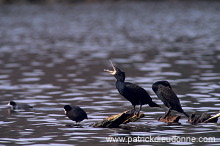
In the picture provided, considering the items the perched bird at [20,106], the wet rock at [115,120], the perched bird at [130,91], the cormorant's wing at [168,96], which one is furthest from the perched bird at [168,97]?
the perched bird at [20,106]

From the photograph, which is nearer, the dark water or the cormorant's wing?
the dark water

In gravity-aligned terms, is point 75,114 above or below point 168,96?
below

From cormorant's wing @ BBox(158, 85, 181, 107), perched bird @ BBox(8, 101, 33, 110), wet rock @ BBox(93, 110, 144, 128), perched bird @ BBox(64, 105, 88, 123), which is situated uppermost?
perched bird @ BBox(8, 101, 33, 110)

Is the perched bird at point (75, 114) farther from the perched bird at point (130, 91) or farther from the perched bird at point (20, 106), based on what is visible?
the perched bird at point (20, 106)

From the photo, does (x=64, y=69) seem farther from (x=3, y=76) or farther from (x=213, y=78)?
(x=213, y=78)

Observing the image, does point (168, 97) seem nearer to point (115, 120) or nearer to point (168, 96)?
Answer: point (168, 96)

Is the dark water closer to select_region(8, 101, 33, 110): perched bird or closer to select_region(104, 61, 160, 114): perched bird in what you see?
select_region(8, 101, 33, 110): perched bird

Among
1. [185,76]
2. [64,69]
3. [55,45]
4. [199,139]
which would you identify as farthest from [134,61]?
[199,139]

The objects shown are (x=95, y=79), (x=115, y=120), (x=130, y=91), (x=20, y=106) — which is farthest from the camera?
(x=95, y=79)

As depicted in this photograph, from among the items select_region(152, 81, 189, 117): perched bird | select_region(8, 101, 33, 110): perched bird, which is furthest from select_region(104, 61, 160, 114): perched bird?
select_region(8, 101, 33, 110): perched bird

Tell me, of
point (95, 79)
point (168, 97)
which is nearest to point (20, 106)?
point (168, 97)

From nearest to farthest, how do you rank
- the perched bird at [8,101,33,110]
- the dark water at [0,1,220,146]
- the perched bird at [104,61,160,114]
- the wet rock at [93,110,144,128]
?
the dark water at [0,1,220,146] < the wet rock at [93,110,144,128] < the perched bird at [104,61,160,114] < the perched bird at [8,101,33,110]

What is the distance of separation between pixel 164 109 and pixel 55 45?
30.1m

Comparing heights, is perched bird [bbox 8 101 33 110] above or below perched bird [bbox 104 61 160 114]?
above
